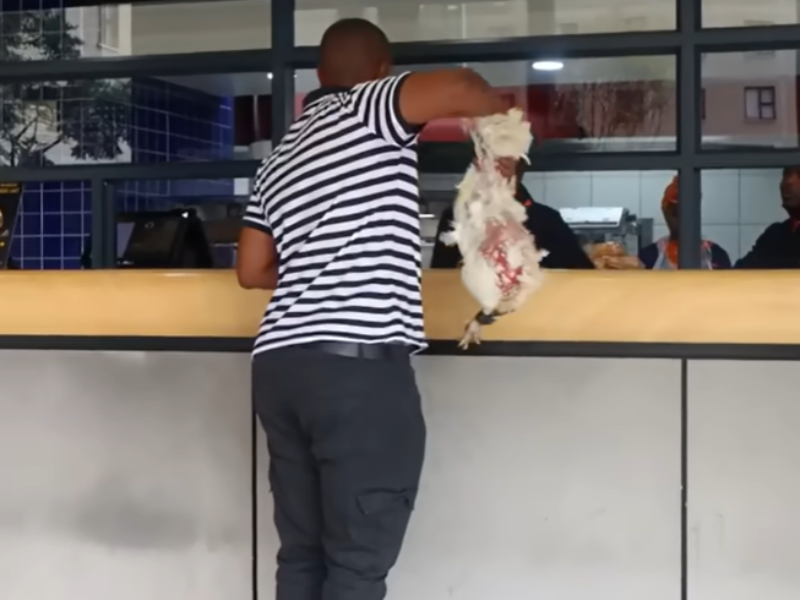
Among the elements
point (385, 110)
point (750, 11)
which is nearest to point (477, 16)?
point (750, 11)

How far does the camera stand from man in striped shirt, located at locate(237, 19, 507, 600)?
131 cm

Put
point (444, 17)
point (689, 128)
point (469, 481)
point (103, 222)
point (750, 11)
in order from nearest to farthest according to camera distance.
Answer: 1. point (469, 481)
2. point (689, 128)
3. point (103, 222)
4. point (750, 11)
5. point (444, 17)

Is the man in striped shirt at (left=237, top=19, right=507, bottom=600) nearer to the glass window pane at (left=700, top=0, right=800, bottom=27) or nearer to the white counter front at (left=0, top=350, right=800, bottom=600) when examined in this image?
the white counter front at (left=0, top=350, right=800, bottom=600)

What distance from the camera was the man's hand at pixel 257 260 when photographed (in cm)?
147

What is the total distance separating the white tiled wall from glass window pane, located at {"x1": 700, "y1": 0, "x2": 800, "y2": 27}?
7.20 feet

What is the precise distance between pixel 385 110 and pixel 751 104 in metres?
4.84

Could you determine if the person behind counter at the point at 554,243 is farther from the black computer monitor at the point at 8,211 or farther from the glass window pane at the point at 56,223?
the glass window pane at the point at 56,223

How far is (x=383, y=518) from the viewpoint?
1324 mm

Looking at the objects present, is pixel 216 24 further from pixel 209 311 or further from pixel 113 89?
pixel 209 311

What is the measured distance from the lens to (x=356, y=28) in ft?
4.66

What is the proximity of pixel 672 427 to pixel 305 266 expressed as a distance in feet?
2.04

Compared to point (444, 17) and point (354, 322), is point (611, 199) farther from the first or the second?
point (354, 322)

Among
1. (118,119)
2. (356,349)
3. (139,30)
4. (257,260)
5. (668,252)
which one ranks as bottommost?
(356,349)

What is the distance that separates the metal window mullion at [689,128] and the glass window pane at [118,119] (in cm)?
317
